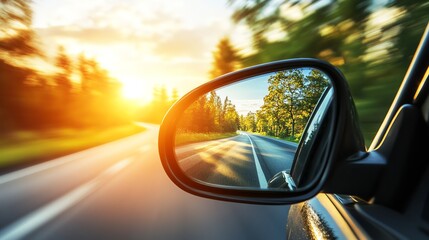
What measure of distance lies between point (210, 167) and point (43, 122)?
4092 centimetres

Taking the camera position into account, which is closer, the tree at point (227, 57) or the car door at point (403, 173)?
the car door at point (403, 173)

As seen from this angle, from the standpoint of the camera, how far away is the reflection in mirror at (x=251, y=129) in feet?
4.81

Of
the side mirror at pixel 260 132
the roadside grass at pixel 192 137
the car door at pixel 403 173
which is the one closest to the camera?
the car door at pixel 403 173

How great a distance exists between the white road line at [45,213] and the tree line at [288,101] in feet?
Result: 13.8

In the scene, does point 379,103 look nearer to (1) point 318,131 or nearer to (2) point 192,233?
(1) point 318,131

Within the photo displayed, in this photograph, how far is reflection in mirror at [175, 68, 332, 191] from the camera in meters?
1.46

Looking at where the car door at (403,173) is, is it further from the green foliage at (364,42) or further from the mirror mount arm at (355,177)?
the green foliage at (364,42)

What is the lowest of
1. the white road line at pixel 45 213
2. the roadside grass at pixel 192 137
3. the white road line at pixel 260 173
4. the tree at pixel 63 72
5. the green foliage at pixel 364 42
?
the white road line at pixel 45 213

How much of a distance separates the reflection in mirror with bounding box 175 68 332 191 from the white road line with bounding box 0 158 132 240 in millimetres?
3656

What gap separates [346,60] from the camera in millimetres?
3494

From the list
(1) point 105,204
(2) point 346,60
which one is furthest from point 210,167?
(1) point 105,204

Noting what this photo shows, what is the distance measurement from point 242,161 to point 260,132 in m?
0.24

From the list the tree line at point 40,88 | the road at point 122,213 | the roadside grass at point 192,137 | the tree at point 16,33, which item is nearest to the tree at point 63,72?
the tree line at point 40,88

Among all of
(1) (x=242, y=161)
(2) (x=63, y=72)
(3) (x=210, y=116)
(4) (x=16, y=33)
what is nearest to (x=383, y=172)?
(1) (x=242, y=161)
